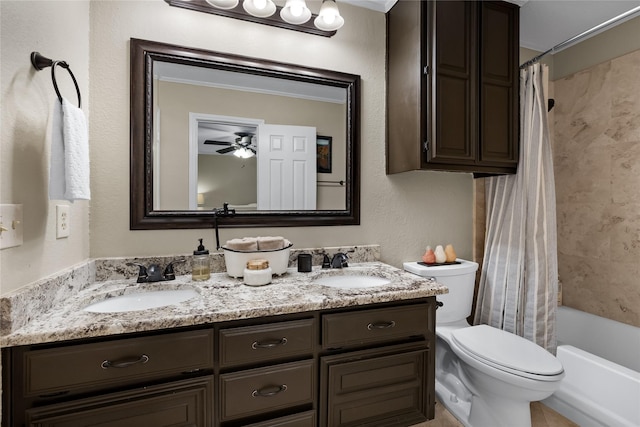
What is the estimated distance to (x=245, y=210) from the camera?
1.63 meters

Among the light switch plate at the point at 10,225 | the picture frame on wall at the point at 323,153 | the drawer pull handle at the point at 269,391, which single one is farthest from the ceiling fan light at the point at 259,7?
the drawer pull handle at the point at 269,391

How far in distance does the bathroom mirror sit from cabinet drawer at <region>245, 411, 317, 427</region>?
2.95ft

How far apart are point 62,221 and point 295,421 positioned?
117cm

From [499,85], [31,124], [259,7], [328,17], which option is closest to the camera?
[31,124]

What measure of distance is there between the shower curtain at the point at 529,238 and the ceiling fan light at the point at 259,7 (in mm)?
1541

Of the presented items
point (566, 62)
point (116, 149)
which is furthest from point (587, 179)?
point (116, 149)

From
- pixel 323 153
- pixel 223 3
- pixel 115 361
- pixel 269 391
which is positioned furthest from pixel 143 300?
pixel 223 3

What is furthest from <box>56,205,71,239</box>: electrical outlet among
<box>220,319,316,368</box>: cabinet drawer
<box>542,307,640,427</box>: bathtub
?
<box>542,307,640,427</box>: bathtub

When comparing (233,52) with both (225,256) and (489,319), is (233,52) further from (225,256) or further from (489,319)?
(489,319)

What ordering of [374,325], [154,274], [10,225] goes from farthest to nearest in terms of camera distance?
[154,274] → [374,325] → [10,225]

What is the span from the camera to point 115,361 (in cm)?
93

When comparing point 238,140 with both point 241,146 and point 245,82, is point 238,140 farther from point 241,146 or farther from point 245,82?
point 245,82

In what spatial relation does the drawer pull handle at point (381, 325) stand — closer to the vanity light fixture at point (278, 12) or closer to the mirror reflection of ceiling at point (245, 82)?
the mirror reflection of ceiling at point (245, 82)

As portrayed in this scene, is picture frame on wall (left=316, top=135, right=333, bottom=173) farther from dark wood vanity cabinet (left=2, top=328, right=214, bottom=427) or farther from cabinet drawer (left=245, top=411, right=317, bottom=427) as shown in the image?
cabinet drawer (left=245, top=411, right=317, bottom=427)
